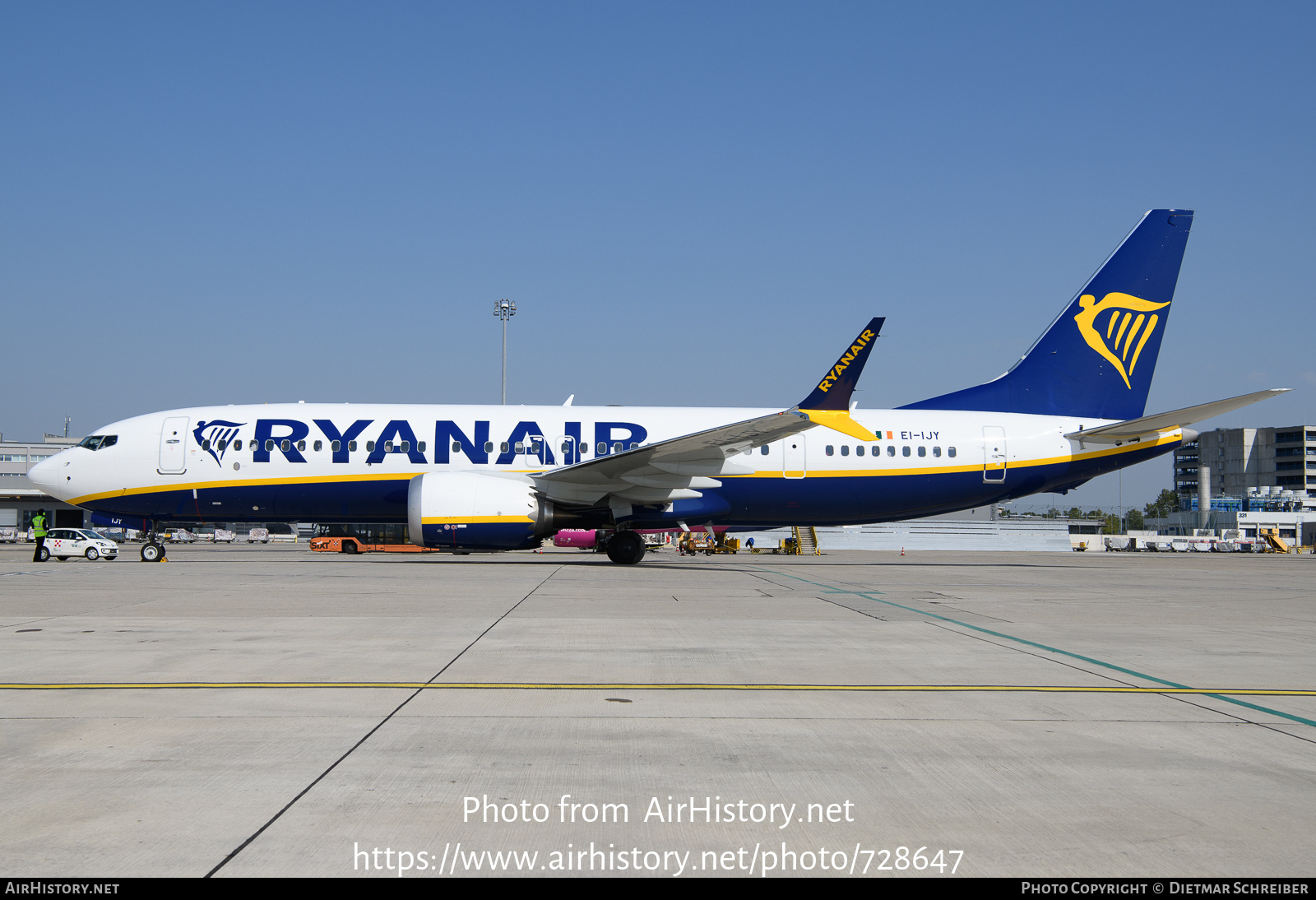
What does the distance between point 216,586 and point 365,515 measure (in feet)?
27.0

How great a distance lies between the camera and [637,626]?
10.2 metres

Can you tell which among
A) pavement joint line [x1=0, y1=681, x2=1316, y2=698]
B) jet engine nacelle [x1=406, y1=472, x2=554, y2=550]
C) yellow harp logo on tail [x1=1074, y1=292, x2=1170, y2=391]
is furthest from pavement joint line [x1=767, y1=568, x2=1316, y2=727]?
yellow harp logo on tail [x1=1074, y1=292, x2=1170, y2=391]

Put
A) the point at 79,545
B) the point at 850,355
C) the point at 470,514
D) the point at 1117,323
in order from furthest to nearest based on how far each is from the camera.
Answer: the point at 79,545, the point at 1117,323, the point at 470,514, the point at 850,355

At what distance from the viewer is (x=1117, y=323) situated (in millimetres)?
25797

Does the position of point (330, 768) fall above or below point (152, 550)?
above

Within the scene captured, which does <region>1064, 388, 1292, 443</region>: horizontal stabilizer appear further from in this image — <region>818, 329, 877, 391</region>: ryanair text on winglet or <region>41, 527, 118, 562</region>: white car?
<region>41, 527, 118, 562</region>: white car

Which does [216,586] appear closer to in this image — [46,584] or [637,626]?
[46,584]

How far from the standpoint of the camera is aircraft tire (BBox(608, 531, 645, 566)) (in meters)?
23.7

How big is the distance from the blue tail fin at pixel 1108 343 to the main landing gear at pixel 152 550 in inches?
819

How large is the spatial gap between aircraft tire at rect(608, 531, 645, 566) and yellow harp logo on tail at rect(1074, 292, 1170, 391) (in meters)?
13.8

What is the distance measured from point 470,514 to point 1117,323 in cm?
1834

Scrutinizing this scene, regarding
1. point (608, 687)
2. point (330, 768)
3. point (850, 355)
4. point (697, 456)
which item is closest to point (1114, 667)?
point (608, 687)

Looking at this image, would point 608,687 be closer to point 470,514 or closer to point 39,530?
point 470,514

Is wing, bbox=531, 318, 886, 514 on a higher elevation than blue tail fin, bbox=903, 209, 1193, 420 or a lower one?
lower
